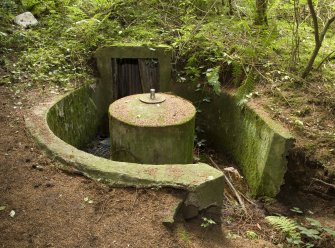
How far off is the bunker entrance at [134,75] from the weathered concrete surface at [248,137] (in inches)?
26.2

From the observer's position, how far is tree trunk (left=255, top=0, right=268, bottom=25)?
24.0ft

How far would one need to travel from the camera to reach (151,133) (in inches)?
221

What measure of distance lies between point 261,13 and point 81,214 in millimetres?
5993

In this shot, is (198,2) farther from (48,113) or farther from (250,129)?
(48,113)

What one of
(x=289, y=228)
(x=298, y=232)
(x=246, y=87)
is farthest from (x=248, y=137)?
(x=289, y=228)

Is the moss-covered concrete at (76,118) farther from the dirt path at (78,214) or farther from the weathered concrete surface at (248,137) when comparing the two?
the weathered concrete surface at (248,137)

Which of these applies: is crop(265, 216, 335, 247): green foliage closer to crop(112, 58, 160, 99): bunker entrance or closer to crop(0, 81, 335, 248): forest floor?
crop(0, 81, 335, 248): forest floor

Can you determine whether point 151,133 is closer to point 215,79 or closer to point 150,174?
point 150,174

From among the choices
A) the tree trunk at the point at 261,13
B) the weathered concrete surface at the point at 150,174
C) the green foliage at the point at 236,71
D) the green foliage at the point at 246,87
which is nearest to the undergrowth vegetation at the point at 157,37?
the green foliage at the point at 236,71

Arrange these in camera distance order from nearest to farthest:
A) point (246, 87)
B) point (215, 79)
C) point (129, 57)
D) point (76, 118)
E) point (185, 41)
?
point (246, 87) < point (215, 79) < point (76, 118) < point (185, 41) < point (129, 57)

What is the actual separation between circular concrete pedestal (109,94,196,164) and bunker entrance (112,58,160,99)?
2.19m

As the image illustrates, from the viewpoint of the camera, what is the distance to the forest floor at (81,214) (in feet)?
11.1

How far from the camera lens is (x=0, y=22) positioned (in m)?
8.30

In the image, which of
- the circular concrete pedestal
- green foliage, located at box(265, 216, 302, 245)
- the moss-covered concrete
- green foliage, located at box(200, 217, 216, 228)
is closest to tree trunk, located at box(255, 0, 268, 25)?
the circular concrete pedestal
